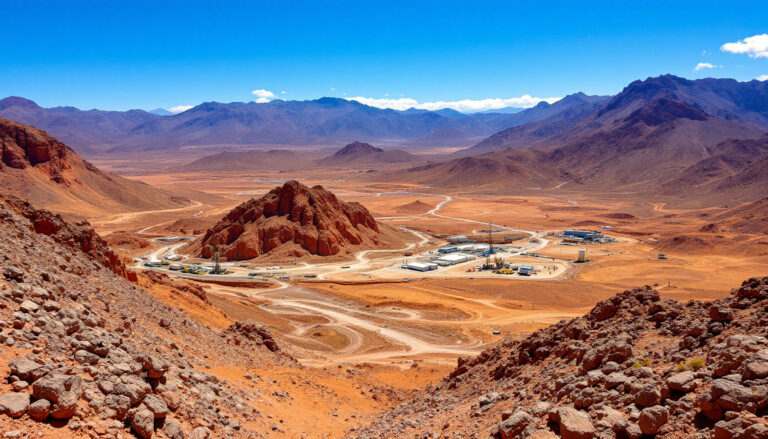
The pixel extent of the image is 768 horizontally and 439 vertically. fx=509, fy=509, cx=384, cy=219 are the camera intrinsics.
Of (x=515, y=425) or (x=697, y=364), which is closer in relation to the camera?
(x=697, y=364)

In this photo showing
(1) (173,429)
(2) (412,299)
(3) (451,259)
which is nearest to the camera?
(1) (173,429)

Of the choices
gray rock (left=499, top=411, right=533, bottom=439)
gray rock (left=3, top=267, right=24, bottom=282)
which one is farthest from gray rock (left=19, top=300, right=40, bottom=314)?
gray rock (left=499, top=411, right=533, bottom=439)

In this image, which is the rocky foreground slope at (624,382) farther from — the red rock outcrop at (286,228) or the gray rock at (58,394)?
the red rock outcrop at (286,228)

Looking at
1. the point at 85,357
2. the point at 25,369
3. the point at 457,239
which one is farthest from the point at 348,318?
the point at 457,239

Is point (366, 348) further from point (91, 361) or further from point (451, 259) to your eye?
point (451, 259)

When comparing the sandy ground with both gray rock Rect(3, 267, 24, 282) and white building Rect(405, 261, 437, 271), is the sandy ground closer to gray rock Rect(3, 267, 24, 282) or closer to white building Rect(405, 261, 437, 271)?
white building Rect(405, 261, 437, 271)

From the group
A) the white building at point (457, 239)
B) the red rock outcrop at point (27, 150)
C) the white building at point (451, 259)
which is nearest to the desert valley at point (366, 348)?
the white building at point (451, 259)
